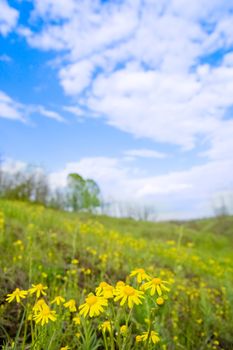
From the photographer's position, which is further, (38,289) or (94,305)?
(38,289)

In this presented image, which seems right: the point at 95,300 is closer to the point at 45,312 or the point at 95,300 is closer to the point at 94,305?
the point at 94,305

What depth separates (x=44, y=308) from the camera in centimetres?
123

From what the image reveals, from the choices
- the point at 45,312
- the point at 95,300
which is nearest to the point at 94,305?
the point at 95,300

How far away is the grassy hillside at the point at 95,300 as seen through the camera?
1.22m

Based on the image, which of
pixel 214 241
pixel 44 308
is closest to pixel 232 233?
pixel 214 241

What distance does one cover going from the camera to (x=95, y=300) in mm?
1153

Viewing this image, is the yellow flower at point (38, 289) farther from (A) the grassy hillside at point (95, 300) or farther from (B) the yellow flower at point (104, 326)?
(B) the yellow flower at point (104, 326)

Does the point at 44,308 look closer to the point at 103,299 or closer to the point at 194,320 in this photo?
the point at 103,299

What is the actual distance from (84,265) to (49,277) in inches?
30.1

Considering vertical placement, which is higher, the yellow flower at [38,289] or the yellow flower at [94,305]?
the yellow flower at [38,289]

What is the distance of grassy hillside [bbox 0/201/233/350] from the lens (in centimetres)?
122

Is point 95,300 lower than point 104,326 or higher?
higher

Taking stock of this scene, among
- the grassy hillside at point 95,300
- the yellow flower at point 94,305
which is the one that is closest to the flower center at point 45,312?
the grassy hillside at point 95,300

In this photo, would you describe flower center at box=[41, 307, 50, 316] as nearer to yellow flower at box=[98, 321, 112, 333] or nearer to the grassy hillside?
the grassy hillside
